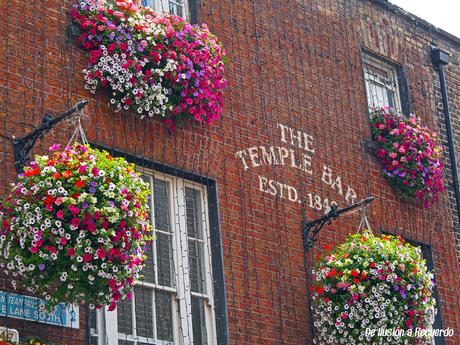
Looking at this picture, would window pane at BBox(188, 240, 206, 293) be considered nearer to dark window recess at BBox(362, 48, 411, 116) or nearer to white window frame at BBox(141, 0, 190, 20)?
white window frame at BBox(141, 0, 190, 20)

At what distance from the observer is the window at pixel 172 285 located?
37.6 ft

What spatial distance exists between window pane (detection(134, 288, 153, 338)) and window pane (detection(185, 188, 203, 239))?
1.09m

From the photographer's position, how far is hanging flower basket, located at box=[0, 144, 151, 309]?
999 centimetres

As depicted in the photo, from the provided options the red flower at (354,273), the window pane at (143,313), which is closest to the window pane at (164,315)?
the window pane at (143,313)

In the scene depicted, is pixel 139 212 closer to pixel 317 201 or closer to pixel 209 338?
pixel 209 338

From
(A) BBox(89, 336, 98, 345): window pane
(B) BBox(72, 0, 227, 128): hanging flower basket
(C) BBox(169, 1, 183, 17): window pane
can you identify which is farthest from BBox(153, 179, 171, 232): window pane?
(C) BBox(169, 1, 183, 17): window pane

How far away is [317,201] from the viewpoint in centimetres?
1427

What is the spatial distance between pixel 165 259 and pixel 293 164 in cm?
268

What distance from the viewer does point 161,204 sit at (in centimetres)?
1242

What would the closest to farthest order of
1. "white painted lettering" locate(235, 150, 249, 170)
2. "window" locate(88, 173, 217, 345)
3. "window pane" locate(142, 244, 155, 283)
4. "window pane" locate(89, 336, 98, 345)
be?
"window pane" locate(89, 336, 98, 345) < "window" locate(88, 173, 217, 345) < "window pane" locate(142, 244, 155, 283) < "white painted lettering" locate(235, 150, 249, 170)

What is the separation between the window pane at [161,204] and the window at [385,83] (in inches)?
189

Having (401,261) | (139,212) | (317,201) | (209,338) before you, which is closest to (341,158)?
(317,201)

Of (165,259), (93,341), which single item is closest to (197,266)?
(165,259)

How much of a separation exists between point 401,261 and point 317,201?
172 cm
